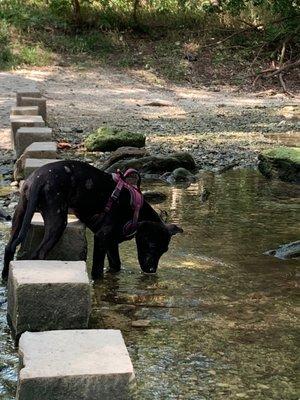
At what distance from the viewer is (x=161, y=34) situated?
85.1 ft

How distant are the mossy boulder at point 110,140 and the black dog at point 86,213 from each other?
241 inches

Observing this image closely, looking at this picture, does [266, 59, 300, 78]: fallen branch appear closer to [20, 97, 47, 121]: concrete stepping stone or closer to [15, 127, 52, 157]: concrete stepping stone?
[20, 97, 47, 121]: concrete stepping stone

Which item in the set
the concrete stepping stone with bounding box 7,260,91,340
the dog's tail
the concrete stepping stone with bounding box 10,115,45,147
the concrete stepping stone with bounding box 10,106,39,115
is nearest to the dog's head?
the dog's tail

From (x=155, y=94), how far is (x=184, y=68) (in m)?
3.59

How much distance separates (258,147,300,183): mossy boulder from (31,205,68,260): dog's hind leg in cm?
608

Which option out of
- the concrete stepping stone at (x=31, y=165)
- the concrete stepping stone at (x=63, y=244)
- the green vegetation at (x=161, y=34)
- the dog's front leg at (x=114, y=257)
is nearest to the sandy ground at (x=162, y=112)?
the green vegetation at (x=161, y=34)

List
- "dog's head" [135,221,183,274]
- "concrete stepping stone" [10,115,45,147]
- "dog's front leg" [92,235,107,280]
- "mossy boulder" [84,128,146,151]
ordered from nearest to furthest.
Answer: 1. "dog's front leg" [92,235,107,280]
2. "dog's head" [135,221,183,274]
3. "concrete stepping stone" [10,115,45,147]
4. "mossy boulder" [84,128,146,151]

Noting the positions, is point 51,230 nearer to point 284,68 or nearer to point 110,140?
point 110,140

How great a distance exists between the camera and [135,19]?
2595 cm

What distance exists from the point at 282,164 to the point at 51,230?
623cm

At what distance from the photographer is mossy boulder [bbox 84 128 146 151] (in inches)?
495

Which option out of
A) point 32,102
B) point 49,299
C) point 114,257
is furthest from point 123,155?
point 49,299

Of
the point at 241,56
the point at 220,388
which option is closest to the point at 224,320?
the point at 220,388

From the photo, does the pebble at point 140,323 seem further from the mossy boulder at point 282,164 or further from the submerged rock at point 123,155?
the mossy boulder at point 282,164
